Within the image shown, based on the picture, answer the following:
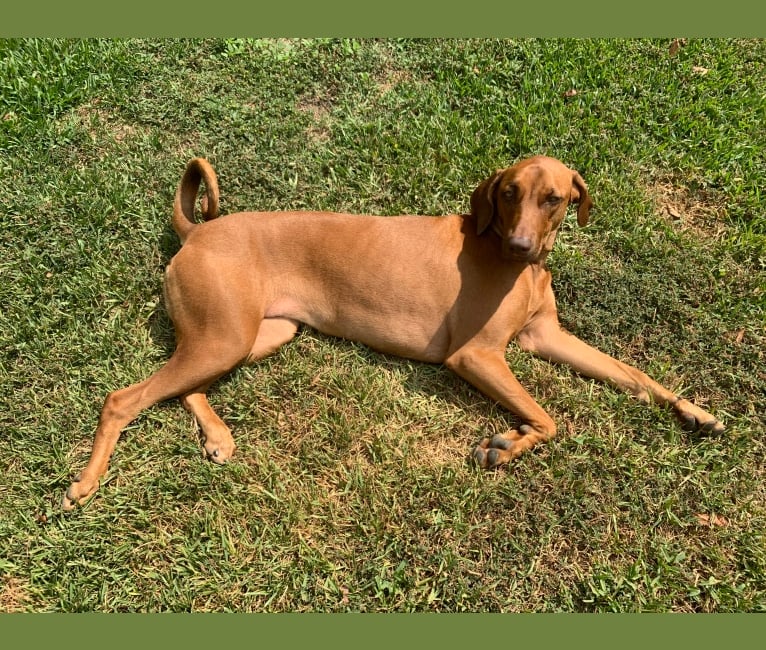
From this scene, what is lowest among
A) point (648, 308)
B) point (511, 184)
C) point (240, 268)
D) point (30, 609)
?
point (30, 609)

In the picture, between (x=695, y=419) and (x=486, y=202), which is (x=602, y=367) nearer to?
(x=695, y=419)

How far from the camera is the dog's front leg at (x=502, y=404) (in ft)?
13.8

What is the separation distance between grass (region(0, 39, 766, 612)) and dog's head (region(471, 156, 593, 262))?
98 centimetres

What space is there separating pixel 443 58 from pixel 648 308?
3194 mm

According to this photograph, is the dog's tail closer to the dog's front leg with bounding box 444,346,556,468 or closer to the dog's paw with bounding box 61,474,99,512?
the dog's paw with bounding box 61,474,99,512

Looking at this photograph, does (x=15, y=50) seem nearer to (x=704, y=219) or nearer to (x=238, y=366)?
(x=238, y=366)

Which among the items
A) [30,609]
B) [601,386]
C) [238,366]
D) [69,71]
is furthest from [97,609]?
[69,71]

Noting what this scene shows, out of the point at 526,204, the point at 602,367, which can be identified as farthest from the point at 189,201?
the point at 602,367

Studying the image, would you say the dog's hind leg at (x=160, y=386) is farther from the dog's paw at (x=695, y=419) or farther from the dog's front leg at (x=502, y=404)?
the dog's paw at (x=695, y=419)

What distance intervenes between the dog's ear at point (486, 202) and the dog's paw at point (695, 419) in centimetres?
199

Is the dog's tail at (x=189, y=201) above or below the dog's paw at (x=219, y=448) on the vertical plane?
above

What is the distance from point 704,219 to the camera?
523 centimetres

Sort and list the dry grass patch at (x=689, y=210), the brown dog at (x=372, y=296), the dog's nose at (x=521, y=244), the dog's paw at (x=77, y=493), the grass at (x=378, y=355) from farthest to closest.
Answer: the dry grass patch at (x=689, y=210) < the brown dog at (x=372, y=296) < the dog's paw at (x=77, y=493) < the grass at (x=378, y=355) < the dog's nose at (x=521, y=244)

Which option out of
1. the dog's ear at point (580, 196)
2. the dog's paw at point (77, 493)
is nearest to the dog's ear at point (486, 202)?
the dog's ear at point (580, 196)
